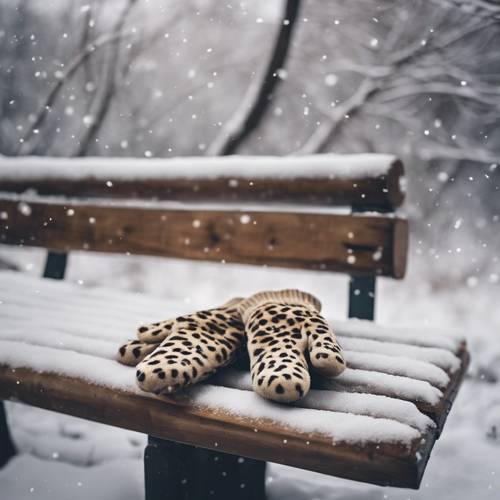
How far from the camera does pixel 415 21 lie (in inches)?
183

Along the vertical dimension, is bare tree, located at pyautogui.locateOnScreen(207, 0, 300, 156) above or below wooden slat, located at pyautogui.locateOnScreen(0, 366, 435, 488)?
above

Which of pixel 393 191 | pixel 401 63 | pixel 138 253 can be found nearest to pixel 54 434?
pixel 138 253

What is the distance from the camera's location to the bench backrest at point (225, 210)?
2.03 metres

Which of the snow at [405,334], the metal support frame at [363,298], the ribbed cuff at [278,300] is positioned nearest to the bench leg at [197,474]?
the ribbed cuff at [278,300]

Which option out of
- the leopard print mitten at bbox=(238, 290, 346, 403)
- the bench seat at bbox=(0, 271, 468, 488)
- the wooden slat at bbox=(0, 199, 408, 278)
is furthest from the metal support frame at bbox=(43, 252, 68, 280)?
the leopard print mitten at bbox=(238, 290, 346, 403)

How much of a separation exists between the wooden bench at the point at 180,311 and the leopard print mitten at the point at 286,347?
0.05 meters

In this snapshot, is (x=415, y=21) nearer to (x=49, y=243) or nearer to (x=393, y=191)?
(x=393, y=191)

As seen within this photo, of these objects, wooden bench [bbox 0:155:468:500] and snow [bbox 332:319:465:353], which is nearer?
wooden bench [bbox 0:155:468:500]

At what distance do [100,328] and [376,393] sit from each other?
3.11 feet

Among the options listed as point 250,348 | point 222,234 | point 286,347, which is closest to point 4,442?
point 222,234

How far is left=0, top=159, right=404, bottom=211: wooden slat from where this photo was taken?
2.01 m

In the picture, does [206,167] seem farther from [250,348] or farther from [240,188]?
[250,348]

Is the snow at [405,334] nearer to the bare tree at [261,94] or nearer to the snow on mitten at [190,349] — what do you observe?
the snow on mitten at [190,349]

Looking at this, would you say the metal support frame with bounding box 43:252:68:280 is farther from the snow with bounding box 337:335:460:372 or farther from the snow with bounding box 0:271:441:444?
the snow with bounding box 337:335:460:372
